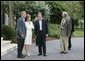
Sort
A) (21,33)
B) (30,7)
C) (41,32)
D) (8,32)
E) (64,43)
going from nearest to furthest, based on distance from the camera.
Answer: (21,33)
(41,32)
(64,43)
(8,32)
(30,7)

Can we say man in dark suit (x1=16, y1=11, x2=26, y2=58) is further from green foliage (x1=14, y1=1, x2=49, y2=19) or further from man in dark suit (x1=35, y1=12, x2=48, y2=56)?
green foliage (x1=14, y1=1, x2=49, y2=19)

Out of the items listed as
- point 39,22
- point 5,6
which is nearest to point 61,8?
point 5,6

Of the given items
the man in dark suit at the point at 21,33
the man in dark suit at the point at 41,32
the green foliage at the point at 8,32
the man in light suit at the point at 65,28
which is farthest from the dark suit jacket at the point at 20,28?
the green foliage at the point at 8,32

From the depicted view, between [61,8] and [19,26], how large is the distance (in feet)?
75.5

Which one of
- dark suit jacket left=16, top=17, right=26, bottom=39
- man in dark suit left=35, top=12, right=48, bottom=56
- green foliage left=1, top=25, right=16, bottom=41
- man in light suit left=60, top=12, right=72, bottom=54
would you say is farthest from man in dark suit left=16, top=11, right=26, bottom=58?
green foliage left=1, top=25, right=16, bottom=41

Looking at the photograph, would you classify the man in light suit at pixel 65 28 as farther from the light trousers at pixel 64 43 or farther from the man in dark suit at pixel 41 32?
the man in dark suit at pixel 41 32

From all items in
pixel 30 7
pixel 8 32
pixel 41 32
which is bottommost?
pixel 8 32

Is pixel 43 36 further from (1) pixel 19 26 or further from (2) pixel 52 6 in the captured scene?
(2) pixel 52 6

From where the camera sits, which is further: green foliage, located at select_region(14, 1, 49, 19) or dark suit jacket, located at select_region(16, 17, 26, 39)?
green foliage, located at select_region(14, 1, 49, 19)

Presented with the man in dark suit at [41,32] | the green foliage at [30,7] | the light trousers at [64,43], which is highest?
the green foliage at [30,7]

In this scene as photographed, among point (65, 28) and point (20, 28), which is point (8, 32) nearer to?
point (65, 28)

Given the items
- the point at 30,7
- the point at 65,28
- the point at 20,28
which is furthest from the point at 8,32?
the point at 20,28

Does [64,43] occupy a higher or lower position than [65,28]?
lower

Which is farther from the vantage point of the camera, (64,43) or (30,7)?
(30,7)
